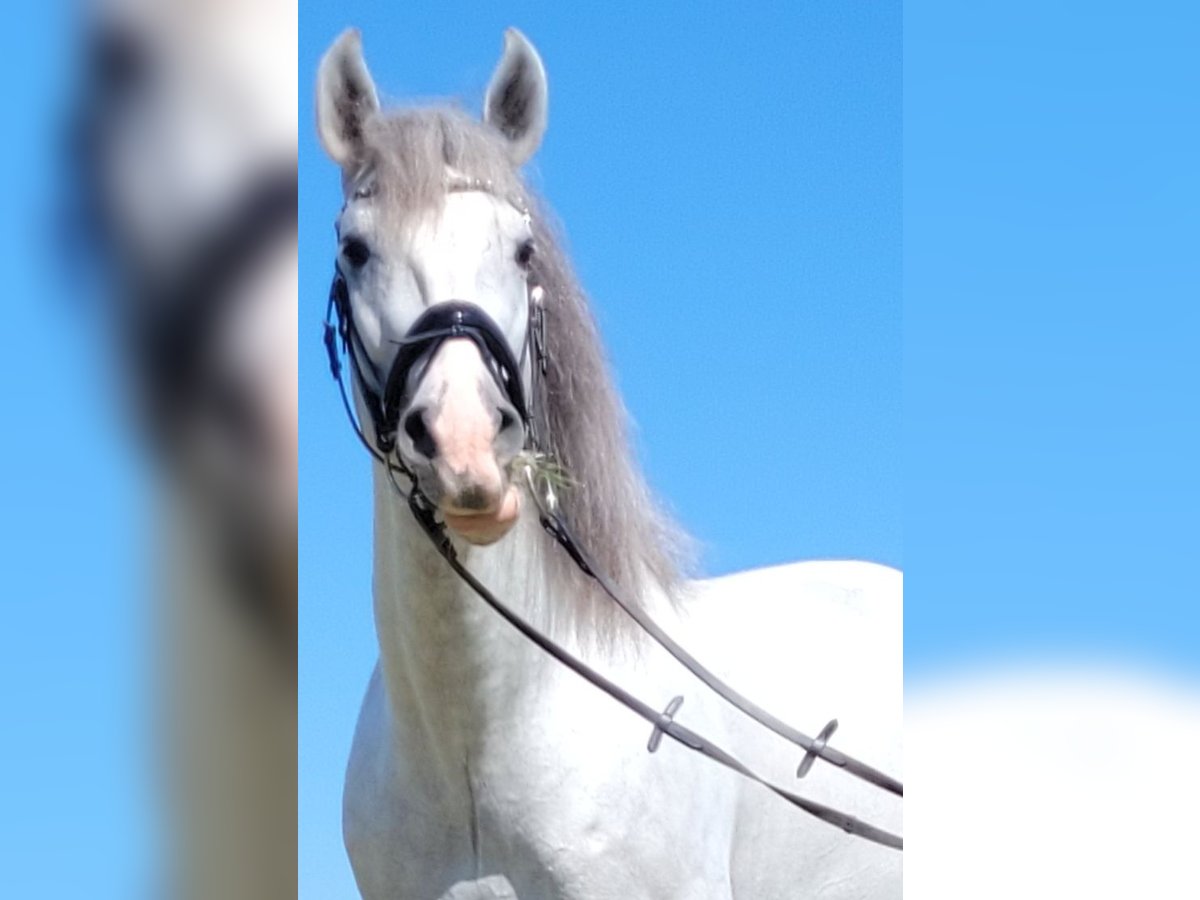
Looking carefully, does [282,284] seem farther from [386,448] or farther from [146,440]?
[386,448]

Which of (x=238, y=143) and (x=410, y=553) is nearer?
(x=238, y=143)

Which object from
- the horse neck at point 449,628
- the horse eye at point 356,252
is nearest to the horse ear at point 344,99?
Result: the horse eye at point 356,252

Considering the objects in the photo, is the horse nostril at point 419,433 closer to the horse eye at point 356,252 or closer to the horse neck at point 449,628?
the horse neck at point 449,628

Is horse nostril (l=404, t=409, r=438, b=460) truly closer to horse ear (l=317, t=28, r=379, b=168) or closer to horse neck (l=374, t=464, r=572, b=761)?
horse neck (l=374, t=464, r=572, b=761)

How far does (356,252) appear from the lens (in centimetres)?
265

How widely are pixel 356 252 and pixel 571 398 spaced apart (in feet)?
1.54

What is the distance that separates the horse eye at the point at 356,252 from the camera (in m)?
2.63

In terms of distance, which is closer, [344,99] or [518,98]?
[344,99]

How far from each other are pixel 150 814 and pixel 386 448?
2031 mm

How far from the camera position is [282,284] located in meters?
0.51

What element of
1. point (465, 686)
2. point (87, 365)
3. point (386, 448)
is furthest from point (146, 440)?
point (465, 686)

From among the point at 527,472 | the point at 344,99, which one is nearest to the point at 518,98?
the point at 344,99

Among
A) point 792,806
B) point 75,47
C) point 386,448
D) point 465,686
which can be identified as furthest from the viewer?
point 792,806

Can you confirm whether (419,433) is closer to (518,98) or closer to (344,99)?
(344,99)
